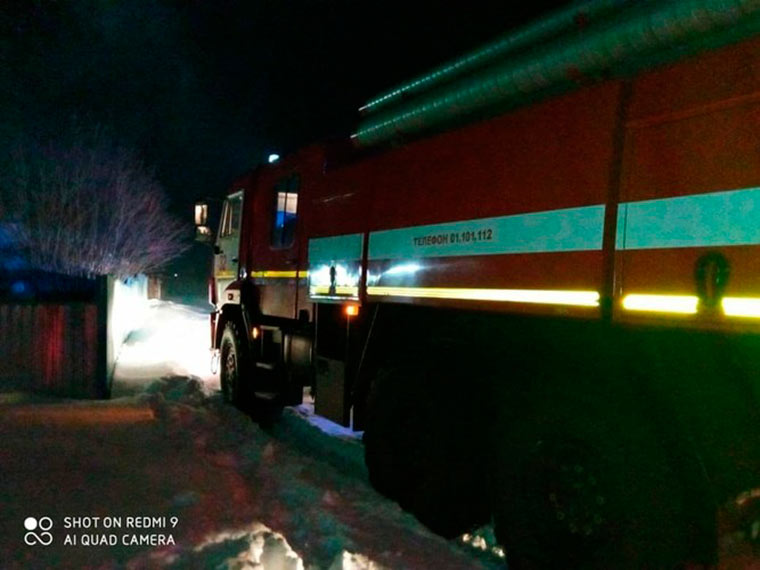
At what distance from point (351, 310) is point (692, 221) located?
135 inches

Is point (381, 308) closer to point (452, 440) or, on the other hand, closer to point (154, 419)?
point (452, 440)

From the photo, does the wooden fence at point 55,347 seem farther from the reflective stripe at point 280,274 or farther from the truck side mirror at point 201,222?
the reflective stripe at point 280,274

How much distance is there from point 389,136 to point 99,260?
856 inches

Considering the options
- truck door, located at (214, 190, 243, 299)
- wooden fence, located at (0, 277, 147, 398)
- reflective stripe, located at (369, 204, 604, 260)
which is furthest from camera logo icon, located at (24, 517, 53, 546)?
truck door, located at (214, 190, 243, 299)

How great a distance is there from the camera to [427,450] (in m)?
4.93

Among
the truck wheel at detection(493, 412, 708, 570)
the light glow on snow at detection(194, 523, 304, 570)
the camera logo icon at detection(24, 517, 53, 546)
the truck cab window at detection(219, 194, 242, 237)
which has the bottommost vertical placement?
the camera logo icon at detection(24, 517, 53, 546)

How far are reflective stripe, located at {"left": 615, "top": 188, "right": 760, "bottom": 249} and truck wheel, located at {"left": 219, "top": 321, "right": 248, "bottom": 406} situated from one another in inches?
245

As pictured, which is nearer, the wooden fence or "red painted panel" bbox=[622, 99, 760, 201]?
"red painted panel" bbox=[622, 99, 760, 201]

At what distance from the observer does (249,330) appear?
350 inches

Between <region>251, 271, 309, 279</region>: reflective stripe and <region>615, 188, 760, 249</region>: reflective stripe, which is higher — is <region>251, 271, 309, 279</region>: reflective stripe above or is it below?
below

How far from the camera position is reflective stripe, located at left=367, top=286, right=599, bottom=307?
3803mm

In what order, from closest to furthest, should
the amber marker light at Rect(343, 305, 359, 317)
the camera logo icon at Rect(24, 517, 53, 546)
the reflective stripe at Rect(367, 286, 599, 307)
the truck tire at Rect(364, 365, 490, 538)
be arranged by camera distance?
the reflective stripe at Rect(367, 286, 599, 307)
the camera logo icon at Rect(24, 517, 53, 546)
the truck tire at Rect(364, 365, 490, 538)
the amber marker light at Rect(343, 305, 359, 317)

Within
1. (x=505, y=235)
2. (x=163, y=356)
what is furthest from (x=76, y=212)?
(x=505, y=235)

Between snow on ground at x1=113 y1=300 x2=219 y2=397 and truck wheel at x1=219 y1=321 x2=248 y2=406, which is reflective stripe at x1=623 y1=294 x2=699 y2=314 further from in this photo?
snow on ground at x1=113 y1=300 x2=219 y2=397
